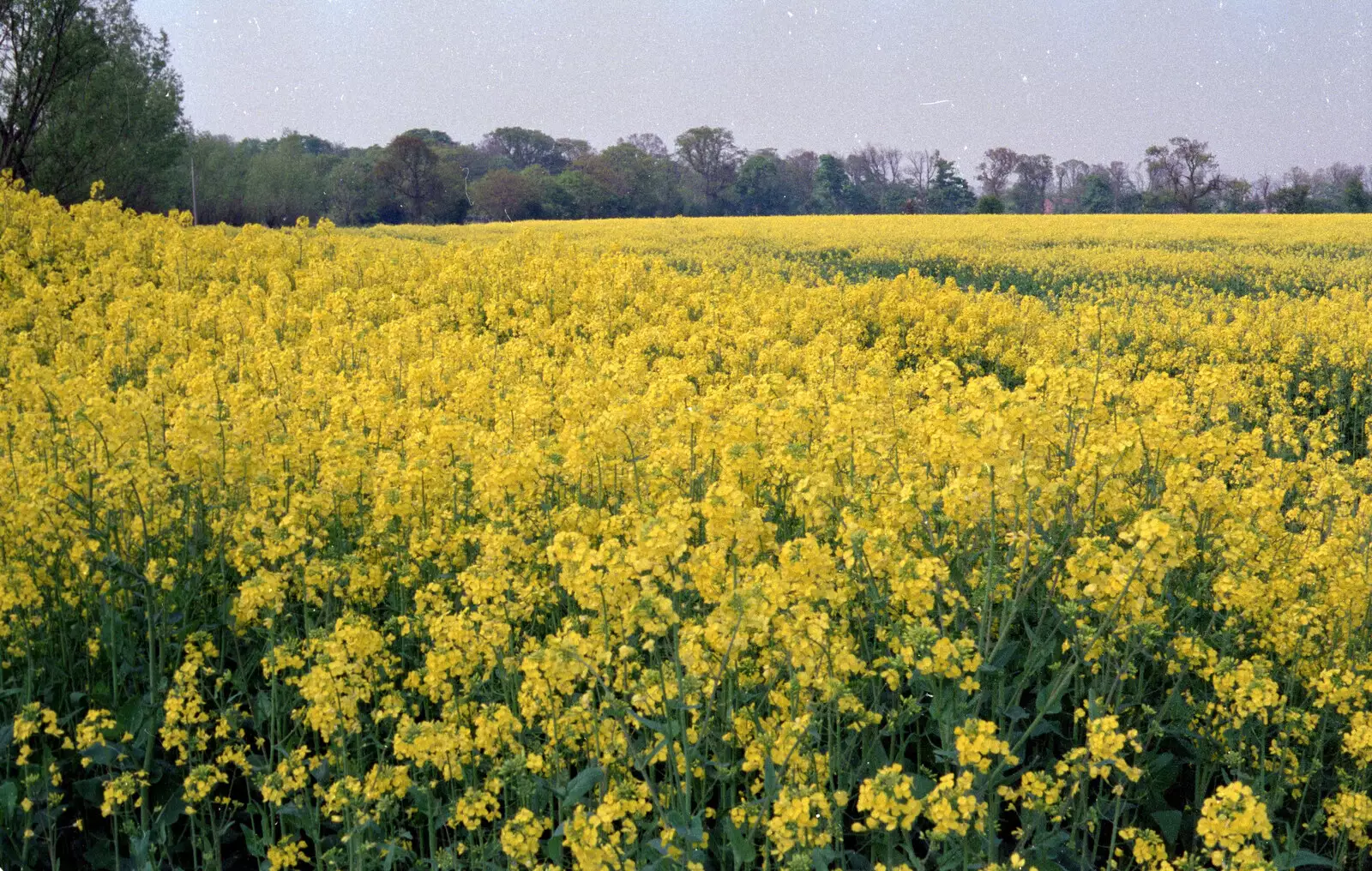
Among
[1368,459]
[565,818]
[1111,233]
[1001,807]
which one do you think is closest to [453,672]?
[565,818]

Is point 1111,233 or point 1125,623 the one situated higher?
point 1111,233

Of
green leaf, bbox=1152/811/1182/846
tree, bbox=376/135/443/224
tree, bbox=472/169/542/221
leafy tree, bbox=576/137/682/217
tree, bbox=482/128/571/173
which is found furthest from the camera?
tree, bbox=482/128/571/173

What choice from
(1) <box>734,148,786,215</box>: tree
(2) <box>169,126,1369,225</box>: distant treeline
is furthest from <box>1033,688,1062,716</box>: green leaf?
(1) <box>734,148,786,215</box>: tree

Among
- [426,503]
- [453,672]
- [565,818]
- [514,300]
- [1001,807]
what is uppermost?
[514,300]

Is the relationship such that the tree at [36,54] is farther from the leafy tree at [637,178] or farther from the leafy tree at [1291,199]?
the leafy tree at [1291,199]

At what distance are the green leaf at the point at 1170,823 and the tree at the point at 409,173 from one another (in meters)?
68.7

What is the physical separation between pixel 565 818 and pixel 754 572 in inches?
40.1

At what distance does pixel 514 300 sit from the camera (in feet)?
42.8

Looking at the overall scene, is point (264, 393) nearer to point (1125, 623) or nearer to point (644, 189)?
point (1125, 623)

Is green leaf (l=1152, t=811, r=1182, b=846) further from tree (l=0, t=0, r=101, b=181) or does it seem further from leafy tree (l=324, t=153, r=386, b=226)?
leafy tree (l=324, t=153, r=386, b=226)

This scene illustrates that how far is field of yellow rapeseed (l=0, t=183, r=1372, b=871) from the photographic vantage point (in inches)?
117

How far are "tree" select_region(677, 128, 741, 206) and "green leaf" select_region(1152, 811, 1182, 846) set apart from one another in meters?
88.2

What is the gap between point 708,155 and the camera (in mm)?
91562

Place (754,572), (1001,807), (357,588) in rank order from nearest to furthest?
(754,572) → (1001,807) → (357,588)
